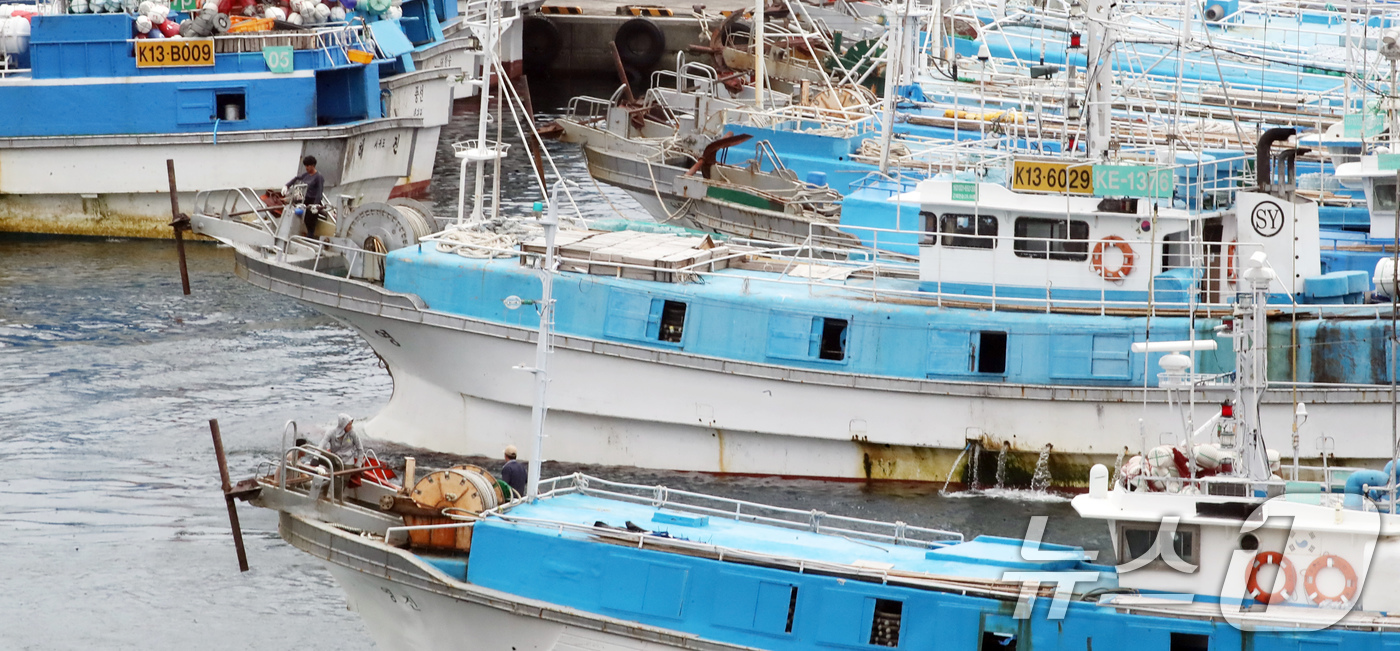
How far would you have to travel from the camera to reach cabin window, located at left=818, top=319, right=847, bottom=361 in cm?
2394

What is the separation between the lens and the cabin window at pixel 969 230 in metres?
24.0

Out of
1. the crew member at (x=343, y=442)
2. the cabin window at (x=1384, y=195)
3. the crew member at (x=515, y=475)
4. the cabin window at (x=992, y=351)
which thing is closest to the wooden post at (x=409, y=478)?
the crew member at (x=343, y=442)

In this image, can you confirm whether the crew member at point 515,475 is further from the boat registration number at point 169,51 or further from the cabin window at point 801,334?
the boat registration number at point 169,51

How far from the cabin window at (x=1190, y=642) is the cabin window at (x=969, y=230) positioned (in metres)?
9.06

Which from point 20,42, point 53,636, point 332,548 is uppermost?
point 20,42

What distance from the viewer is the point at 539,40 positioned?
60.5 metres

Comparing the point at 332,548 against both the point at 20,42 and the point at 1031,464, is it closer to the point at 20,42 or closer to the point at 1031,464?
the point at 1031,464

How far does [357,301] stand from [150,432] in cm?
429

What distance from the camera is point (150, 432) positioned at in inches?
1046

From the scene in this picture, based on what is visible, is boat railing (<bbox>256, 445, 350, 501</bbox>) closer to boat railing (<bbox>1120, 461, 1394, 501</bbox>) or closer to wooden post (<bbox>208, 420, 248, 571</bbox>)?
wooden post (<bbox>208, 420, 248, 571</bbox>)

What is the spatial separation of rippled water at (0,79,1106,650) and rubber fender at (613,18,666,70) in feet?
76.7

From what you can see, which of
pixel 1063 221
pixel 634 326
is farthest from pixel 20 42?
pixel 1063 221

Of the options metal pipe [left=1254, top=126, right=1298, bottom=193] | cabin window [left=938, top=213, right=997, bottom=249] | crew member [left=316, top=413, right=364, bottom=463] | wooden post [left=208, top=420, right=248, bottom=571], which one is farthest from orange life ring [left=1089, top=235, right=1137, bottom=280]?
wooden post [left=208, top=420, right=248, bottom=571]

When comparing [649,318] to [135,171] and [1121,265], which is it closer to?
[1121,265]
